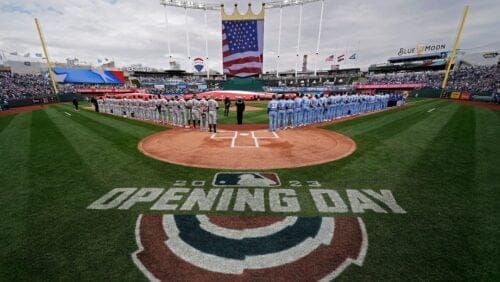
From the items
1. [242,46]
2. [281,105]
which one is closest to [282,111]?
[281,105]

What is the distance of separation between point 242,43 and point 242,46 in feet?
1.97

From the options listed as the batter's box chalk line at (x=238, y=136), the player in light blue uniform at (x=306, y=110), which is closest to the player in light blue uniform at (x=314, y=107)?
the player in light blue uniform at (x=306, y=110)

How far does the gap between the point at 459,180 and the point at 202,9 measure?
64.0 m

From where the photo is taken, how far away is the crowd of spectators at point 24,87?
4428 centimetres

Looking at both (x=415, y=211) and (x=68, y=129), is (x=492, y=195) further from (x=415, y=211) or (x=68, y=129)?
(x=68, y=129)

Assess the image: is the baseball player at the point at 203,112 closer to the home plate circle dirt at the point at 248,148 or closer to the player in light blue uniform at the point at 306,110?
the home plate circle dirt at the point at 248,148

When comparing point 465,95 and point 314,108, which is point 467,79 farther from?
point 314,108

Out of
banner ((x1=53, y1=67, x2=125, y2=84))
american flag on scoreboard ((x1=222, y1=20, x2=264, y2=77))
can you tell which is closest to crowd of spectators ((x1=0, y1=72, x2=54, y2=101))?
banner ((x1=53, y1=67, x2=125, y2=84))

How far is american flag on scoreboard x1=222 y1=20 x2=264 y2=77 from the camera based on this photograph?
50594 millimetres

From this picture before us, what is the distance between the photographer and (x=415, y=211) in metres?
5.63

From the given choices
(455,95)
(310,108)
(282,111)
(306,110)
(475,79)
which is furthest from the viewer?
(475,79)

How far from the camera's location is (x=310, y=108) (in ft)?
60.8

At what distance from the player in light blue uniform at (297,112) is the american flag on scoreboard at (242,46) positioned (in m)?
37.6

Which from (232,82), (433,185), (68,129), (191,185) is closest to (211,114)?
(191,185)
